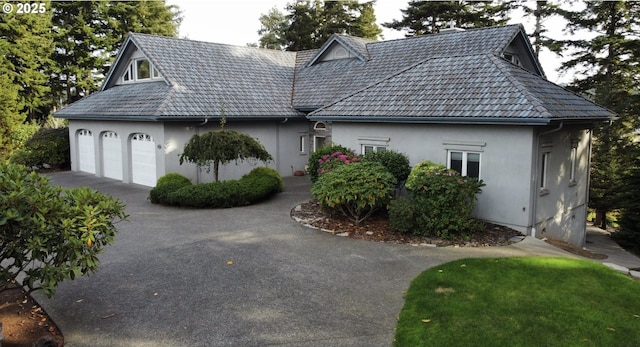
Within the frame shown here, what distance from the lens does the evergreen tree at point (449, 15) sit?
34.3 m

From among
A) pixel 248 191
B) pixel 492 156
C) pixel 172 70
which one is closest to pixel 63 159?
pixel 172 70

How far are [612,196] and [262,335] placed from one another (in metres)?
21.9

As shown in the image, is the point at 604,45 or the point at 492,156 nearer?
the point at 492,156

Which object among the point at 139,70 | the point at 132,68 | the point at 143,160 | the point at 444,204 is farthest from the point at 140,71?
the point at 444,204

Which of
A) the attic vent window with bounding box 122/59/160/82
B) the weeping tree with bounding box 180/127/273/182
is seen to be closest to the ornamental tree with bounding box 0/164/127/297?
the weeping tree with bounding box 180/127/273/182

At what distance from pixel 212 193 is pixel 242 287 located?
25.4 ft

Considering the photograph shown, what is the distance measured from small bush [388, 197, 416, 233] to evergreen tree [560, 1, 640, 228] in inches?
600

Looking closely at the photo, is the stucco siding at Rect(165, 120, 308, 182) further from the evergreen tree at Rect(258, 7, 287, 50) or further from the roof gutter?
the evergreen tree at Rect(258, 7, 287, 50)

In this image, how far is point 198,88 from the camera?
1994 centimetres

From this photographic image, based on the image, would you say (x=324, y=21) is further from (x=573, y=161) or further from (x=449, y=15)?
(x=573, y=161)

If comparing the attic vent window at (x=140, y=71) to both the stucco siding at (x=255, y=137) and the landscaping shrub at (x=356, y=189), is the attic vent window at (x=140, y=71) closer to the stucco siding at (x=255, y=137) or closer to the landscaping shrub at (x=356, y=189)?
the stucco siding at (x=255, y=137)

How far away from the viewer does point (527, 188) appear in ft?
40.1

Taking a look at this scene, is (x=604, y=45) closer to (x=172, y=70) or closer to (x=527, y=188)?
A: (x=527, y=188)

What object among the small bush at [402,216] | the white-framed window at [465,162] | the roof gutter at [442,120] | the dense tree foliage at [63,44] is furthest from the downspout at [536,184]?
the dense tree foliage at [63,44]
